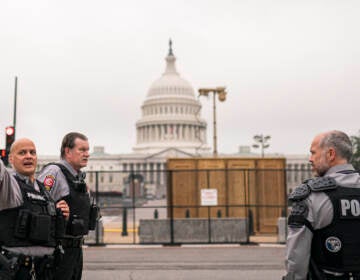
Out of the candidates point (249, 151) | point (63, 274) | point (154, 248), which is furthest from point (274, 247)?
point (249, 151)

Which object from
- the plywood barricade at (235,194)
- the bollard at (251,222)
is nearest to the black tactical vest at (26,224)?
the bollard at (251,222)

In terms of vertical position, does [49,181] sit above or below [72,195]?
above

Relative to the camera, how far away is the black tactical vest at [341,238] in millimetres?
3465

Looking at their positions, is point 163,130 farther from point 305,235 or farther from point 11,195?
point 305,235

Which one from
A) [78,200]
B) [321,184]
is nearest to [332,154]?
[321,184]

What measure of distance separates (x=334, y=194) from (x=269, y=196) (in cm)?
1738

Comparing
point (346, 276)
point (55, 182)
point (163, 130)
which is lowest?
point (346, 276)

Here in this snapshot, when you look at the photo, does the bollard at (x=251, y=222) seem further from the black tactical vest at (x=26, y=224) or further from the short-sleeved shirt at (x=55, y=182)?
the black tactical vest at (x=26, y=224)

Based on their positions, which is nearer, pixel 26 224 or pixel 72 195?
pixel 26 224

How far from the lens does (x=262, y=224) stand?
20641 mm

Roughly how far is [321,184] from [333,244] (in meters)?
0.35

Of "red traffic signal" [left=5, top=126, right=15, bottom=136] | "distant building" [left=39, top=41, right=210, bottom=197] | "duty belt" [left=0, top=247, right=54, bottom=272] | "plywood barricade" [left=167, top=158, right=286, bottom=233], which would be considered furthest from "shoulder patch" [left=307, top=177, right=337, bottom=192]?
"distant building" [left=39, top=41, right=210, bottom=197]

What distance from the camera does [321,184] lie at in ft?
11.5

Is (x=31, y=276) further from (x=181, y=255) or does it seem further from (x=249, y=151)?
(x=249, y=151)
